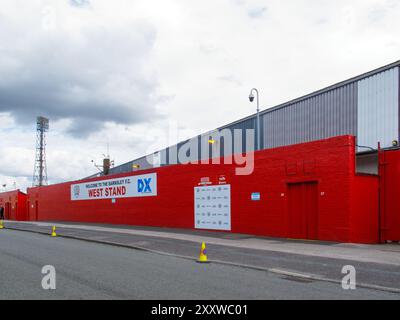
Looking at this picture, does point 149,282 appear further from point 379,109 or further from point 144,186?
point 144,186

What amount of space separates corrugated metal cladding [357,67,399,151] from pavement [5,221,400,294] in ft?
22.9

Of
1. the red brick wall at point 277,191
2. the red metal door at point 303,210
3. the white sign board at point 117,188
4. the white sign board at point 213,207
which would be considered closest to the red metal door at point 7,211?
the white sign board at point 117,188

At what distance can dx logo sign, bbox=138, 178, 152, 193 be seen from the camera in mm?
28344

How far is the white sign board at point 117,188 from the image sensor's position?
1116 inches

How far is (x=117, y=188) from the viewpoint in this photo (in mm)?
31891

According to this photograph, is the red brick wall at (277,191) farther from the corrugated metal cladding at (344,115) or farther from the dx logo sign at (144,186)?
the corrugated metal cladding at (344,115)

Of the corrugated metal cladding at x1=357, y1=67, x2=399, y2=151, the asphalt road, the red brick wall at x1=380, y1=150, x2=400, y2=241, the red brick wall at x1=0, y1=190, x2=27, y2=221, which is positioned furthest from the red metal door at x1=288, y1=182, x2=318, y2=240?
the red brick wall at x1=0, y1=190, x2=27, y2=221

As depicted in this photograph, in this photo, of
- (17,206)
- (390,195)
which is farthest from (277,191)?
(17,206)

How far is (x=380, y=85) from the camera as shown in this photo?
2192 centimetres

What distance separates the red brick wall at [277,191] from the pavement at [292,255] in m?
0.92

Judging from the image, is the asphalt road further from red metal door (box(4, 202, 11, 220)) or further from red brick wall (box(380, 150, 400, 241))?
red metal door (box(4, 202, 11, 220))

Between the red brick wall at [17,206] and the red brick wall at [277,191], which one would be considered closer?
the red brick wall at [277,191]
